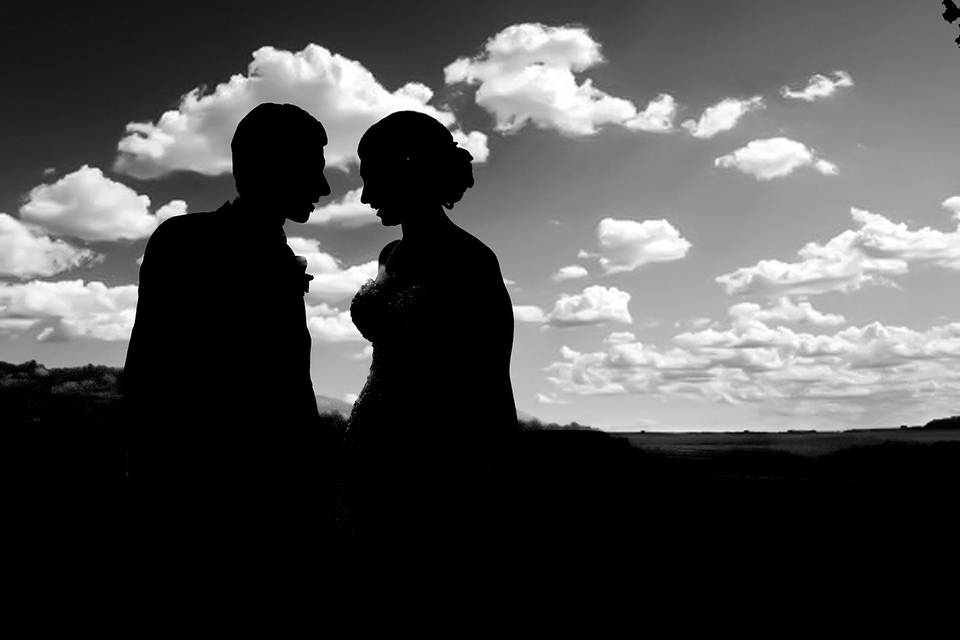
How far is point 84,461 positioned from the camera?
31.6ft

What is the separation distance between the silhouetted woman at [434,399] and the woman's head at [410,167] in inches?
7.0

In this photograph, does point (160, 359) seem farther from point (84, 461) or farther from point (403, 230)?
point (84, 461)

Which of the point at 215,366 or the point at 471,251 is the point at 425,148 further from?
the point at 215,366

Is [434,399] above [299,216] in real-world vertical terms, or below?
below

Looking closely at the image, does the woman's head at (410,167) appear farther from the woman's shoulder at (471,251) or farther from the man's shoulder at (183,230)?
the man's shoulder at (183,230)

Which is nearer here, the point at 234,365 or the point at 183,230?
the point at 234,365

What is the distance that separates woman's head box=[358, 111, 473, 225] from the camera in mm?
3498

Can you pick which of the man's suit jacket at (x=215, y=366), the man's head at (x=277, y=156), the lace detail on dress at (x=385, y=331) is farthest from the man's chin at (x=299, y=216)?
the lace detail on dress at (x=385, y=331)

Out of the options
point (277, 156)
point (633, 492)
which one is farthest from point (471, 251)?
point (633, 492)

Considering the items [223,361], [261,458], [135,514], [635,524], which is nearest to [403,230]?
[223,361]

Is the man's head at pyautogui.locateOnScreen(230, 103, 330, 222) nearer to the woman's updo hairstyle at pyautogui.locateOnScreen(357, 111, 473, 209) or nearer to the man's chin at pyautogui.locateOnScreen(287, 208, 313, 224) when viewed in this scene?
the man's chin at pyautogui.locateOnScreen(287, 208, 313, 224)

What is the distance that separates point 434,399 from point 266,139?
1479 mm

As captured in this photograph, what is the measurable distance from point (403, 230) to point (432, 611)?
6.05 feet

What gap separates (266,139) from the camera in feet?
10.8
